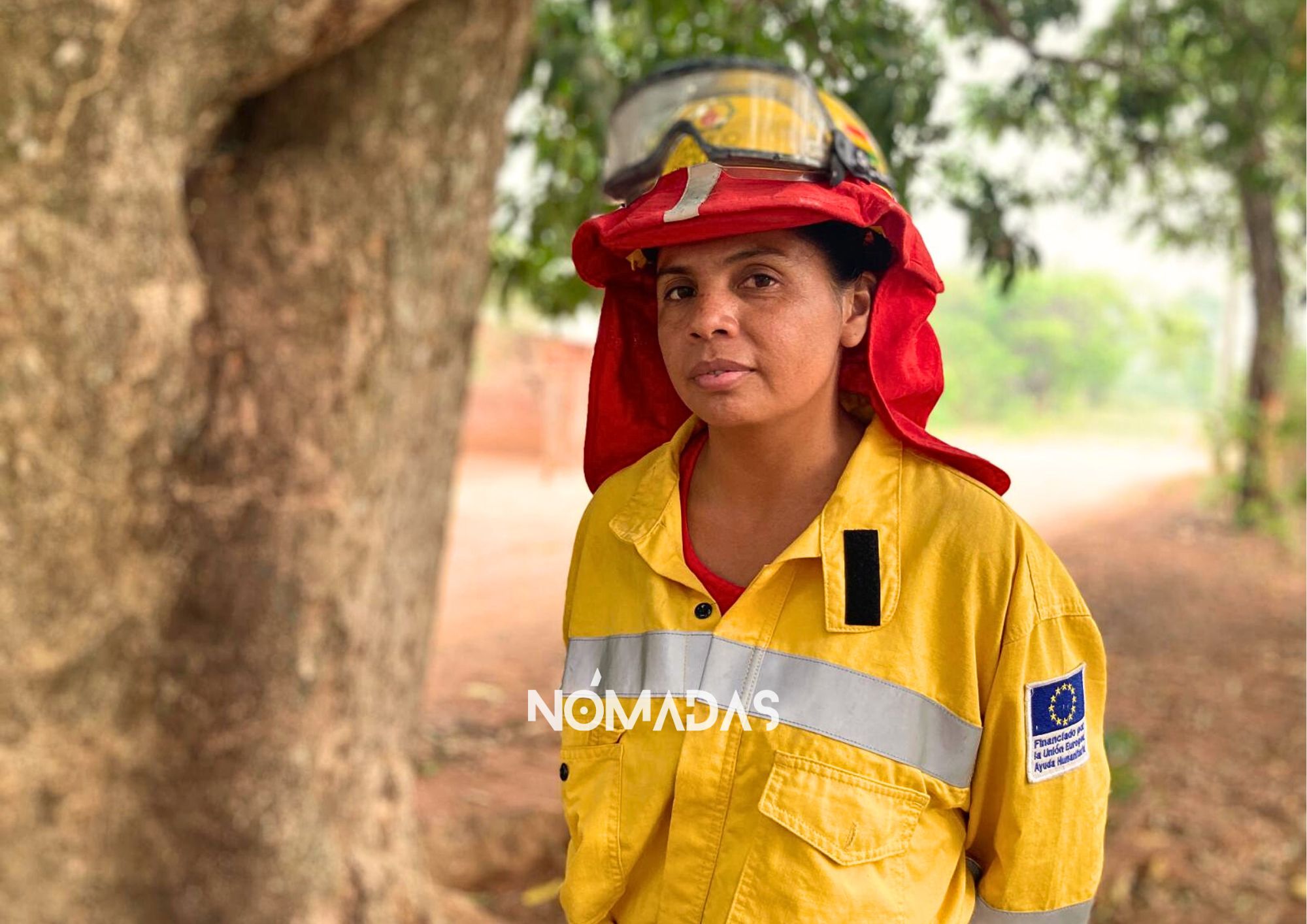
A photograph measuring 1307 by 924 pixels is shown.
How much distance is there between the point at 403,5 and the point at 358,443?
1.13 m

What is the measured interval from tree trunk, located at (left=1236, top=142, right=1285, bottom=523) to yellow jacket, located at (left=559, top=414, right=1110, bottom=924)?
8103 millimetres

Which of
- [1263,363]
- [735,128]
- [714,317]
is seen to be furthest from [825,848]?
A: [1263,363]

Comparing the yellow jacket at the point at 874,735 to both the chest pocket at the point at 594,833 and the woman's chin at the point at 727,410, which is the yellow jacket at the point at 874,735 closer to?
the chest pocket at the point at 594,833

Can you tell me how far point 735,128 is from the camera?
1.57 metres

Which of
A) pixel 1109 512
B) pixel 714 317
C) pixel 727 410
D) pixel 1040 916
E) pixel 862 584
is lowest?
pixel 1109 512

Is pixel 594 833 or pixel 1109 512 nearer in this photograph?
pixel 594 833

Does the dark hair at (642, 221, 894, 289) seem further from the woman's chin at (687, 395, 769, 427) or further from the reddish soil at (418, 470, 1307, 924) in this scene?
the reddish soil at (418, 470, 1307, 924)

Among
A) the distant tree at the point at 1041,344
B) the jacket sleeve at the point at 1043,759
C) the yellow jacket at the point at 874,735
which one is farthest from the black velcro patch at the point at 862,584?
the distant tree at the point at 1041,344

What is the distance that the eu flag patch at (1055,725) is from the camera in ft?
4.12

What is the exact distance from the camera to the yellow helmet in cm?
139

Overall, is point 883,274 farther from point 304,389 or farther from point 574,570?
point 304,389

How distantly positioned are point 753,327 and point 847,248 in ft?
0.53

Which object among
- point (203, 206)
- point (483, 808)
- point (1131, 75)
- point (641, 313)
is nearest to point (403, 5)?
point (203, 206)

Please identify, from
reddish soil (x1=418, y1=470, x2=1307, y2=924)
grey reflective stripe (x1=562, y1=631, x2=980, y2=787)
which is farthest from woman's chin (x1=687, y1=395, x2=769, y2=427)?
reddish soil (x1=418, y1=470, x2=1307, y2=924)
